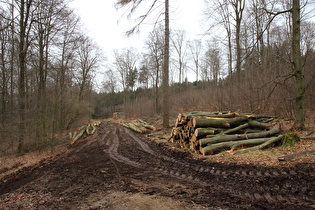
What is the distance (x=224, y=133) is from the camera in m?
6.87

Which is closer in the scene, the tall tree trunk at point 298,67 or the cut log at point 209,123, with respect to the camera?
the tall tree trunk at point 298,67

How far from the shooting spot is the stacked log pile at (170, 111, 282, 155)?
20.4 feet

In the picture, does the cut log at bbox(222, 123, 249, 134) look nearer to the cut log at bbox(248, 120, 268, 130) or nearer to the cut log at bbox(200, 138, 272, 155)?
the cut log at bbox(248, 120, 268, 130)

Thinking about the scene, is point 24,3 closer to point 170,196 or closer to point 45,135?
point 45,135

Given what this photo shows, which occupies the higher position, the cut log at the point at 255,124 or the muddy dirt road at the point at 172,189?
the cut log at the point at 255,124

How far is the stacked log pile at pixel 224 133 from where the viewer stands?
6.21 metres

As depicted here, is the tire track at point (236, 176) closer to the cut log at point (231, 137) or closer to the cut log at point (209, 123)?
the cut log at point (231, 137)

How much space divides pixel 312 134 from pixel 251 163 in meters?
3.35

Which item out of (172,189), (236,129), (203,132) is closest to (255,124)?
(236,129)

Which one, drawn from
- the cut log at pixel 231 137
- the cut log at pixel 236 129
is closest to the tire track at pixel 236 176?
the cut log at pixel 231 137

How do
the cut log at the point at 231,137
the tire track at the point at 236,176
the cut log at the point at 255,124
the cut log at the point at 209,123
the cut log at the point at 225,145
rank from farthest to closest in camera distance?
the cut log at the point at 255,124 → the cut log at the point at 209,123 → the cut log at the point at 231,137 → the cut log at the point at 225,145 → the tire track at the point at 236,176

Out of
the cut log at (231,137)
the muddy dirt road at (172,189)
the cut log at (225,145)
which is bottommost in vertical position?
the muddy dirt road at (172,189)

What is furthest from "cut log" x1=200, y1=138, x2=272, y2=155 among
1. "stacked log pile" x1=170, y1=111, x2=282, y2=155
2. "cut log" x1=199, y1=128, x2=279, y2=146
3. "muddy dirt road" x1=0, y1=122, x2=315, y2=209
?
"muddy dirt road" x1=0, y1=122, x2=315, y2=209

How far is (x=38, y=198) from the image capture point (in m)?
3.57
